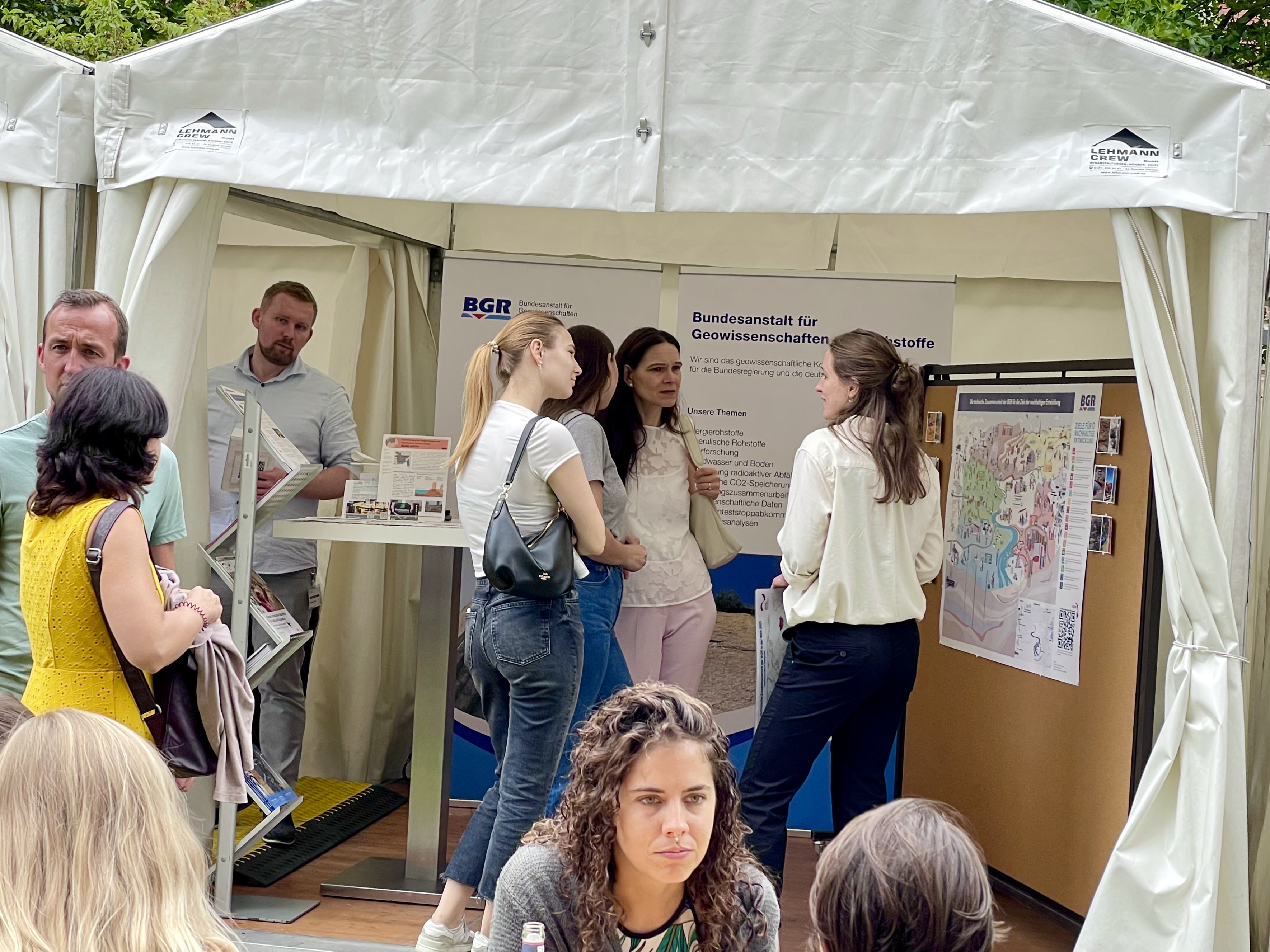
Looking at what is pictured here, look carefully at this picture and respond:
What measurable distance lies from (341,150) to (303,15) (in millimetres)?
374

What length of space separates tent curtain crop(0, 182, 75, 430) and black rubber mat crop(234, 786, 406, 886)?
1.67 m

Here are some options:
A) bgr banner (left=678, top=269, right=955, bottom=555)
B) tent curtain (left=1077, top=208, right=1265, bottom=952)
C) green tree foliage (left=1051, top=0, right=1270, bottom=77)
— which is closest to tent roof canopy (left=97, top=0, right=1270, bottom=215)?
tent curtain (left=1077, top=208, right=1265, bottom=952)

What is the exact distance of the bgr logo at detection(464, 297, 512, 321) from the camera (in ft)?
17.4

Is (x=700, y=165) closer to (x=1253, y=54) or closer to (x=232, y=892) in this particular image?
(x=232, y=892)

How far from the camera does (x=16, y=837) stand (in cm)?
137

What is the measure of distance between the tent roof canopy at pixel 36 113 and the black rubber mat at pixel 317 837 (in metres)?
2.24

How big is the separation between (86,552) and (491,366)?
1262 millimetres

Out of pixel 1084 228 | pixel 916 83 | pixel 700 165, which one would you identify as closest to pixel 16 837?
pixel 700 165

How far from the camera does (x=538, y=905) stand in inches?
79.3

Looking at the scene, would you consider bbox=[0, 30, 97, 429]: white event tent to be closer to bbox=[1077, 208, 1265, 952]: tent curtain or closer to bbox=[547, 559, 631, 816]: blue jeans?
bbox=[547, 559, 631, 816]: blue jeans

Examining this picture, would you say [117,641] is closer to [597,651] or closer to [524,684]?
[524,684]

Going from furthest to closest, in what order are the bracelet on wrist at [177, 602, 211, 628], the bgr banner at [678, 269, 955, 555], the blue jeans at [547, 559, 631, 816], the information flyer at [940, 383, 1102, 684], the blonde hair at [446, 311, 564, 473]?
the bgr banner at [678, 269, 955, 555], the information flyer at [940, 383, 1102, 684], the blue jeans at [547, 559, 631, 816], the blonde hair at [446, 311, 564, 473], the bracelet on wrist at [177, 602, 211, 628]

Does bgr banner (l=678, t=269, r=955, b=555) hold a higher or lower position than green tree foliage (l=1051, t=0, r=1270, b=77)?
lower

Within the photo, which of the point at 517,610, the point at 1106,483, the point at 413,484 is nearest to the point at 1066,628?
the point at 1106,483
